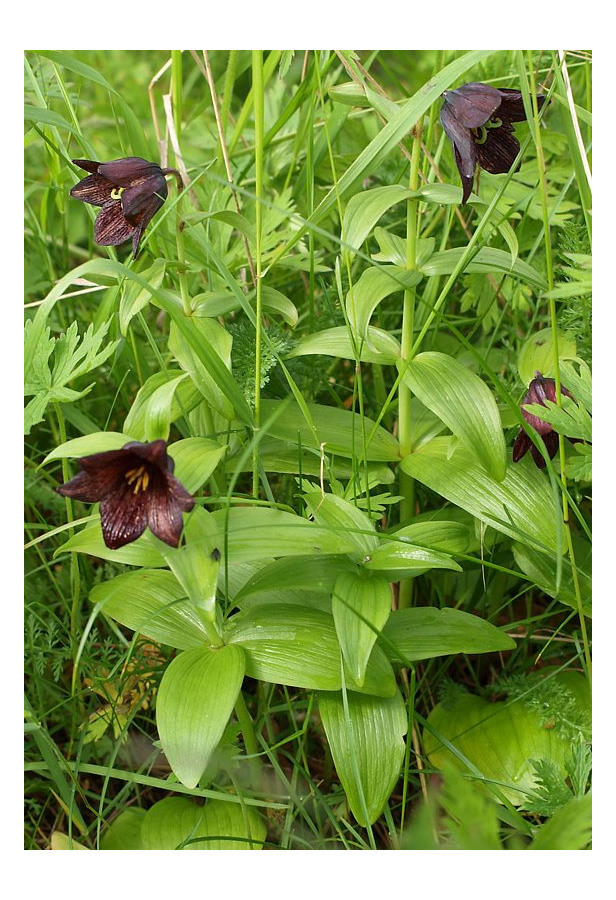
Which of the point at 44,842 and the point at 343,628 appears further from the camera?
the point at 44,842

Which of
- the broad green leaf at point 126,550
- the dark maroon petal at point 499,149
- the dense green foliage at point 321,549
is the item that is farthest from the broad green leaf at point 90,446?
the dark maroon petal at point 499,149

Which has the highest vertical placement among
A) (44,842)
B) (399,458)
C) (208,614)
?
(399,458)

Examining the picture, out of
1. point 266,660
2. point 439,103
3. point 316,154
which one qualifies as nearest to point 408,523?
point 266,660

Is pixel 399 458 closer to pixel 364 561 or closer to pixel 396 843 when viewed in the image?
pixel 364 561

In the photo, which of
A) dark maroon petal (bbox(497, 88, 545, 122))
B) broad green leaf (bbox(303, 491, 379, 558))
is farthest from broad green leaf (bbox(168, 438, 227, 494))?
dark maroon petal (bbox(497, 88, 545, 122))

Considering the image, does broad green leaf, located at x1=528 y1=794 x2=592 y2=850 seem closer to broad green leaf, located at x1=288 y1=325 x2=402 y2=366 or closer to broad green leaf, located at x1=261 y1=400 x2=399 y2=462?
broad green leaf, located at x1=261 y1=400 x2=399 y2=462

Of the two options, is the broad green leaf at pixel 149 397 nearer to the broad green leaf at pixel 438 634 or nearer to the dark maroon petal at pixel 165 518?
the dark maroon petal at pixel 165 518

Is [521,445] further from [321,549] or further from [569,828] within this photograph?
[569,828]
